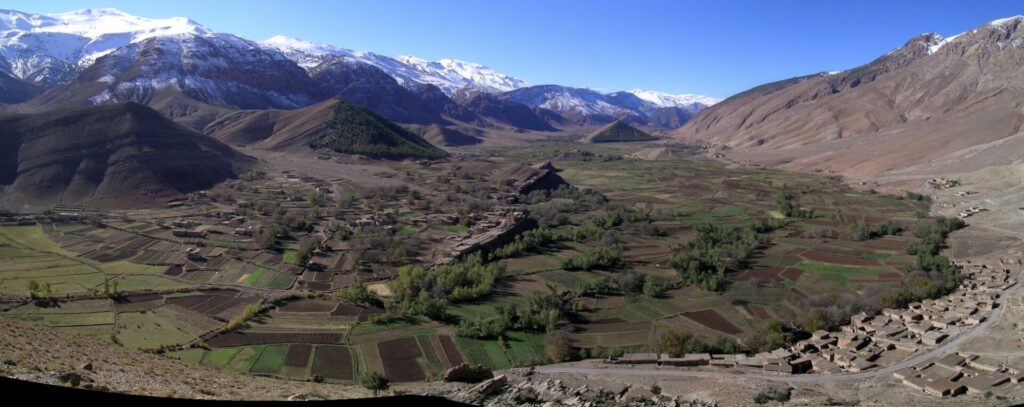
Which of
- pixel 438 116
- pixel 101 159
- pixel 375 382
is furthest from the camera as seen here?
pixel 438 116

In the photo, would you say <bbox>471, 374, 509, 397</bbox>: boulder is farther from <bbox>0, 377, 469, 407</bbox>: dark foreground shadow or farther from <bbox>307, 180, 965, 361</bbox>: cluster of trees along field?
<bbox>0, 377, 469, 407</bbox>: dark foreground shadow

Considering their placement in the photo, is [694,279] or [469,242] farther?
[469,242]

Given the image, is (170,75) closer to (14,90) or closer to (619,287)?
(14,90)

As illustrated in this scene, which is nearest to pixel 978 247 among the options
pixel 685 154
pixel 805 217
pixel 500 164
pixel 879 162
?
pixel 805 217

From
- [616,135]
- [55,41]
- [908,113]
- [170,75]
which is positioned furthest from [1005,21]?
[55,41]

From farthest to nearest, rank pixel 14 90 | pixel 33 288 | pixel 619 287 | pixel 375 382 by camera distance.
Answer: pixel 14 90 → pixel 619 287 → pixel 33 288 → pixel 375 382

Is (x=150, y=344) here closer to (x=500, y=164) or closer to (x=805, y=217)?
(x=805, y=217)
